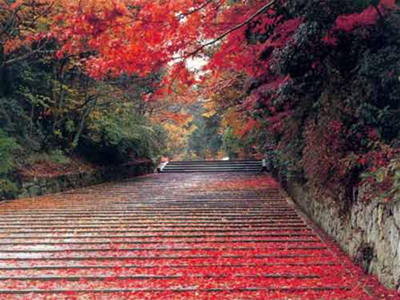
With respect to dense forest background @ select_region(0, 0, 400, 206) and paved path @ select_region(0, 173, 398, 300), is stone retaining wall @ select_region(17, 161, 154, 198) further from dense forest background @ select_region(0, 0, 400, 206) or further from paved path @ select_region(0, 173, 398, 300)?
paved path @ select_region(0, 173, 398, 300)

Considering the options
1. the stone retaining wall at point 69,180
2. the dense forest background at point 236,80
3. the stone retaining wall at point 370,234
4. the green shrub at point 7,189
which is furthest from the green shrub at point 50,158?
the stone retaining wall at point 370,234

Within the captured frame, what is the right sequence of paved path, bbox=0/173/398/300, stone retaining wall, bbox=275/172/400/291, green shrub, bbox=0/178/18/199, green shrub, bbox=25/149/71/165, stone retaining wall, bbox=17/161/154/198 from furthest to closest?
1. green shrub, bbox=25/149/71/165
2. stone retaining wall, bbox=17/161/154/198
3. green shrub, bbox=0/178/18/199
4. paved path, bbox=0/173/398/300
5. stone retaining wall, bbox=275/172/400/291

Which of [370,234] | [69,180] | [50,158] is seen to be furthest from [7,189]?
[370,234]

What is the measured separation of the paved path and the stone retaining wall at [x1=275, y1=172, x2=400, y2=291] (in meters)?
0.14

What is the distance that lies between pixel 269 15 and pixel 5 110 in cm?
634

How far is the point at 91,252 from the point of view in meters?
4.23

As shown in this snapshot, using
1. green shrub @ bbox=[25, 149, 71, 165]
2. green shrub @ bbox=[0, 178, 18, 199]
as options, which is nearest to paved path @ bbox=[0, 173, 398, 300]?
green shrub @ bbox=[0, 178, 18, 199]

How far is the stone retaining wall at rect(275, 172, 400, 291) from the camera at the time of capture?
299cm

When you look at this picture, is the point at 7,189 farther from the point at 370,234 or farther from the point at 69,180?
the point at 370,234

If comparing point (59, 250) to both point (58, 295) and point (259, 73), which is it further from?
point (259, 73)

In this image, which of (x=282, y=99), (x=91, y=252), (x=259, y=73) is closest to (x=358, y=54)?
(x=282, y=99)

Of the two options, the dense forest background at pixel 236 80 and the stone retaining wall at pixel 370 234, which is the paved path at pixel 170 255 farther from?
the dense forest background at pixel 236 80

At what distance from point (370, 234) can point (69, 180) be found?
26.6 ft

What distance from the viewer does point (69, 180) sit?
31.9ft
